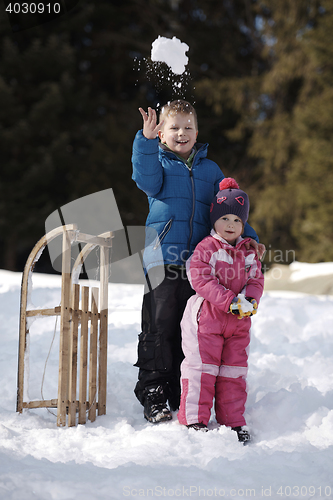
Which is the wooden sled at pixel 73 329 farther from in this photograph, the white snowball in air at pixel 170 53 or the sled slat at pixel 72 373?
the white snowball in air at pixel 170 53

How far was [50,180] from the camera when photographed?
494 inches

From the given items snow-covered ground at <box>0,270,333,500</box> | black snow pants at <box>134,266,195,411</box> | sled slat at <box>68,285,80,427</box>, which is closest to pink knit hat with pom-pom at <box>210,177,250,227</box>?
black snow pants at <box>134,266,195,411</box>

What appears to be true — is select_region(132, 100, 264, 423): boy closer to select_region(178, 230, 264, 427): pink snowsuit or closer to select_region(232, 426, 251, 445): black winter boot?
select_region(178, 230, 264, 427): pink snowsuit

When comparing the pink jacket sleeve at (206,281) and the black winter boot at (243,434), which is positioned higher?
the pink jacket sleeve at (206,281)

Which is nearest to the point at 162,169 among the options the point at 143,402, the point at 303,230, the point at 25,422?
the point at 143,402

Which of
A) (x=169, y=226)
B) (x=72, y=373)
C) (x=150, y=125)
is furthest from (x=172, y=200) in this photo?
(x=72, y=373)

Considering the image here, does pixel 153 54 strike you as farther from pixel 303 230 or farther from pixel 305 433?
pixel 303 230

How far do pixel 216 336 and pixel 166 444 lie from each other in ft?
1.83

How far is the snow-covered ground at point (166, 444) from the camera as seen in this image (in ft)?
5.77

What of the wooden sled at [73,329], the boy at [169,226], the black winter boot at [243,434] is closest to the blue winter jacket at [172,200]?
the boy at [169,226]

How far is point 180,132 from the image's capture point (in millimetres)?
2723

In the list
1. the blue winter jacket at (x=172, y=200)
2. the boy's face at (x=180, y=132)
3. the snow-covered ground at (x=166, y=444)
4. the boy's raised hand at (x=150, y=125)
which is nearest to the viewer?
the snow-covered ground at (x=166, y=444)

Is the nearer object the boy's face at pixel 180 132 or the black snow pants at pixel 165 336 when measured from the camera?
the black snow pants at pixel 165 336

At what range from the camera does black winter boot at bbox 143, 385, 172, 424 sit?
2.49 meters
